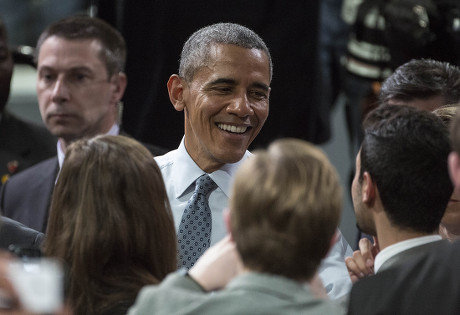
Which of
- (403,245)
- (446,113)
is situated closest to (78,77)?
(446,113)

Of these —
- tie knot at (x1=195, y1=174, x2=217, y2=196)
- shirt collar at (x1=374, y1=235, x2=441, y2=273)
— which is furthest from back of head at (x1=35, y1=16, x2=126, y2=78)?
shirt collar at (x1=374, y1=235, x2=441, y2=273)

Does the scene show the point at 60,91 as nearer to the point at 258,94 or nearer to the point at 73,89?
the point at 73,89

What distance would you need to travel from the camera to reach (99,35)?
3811mm

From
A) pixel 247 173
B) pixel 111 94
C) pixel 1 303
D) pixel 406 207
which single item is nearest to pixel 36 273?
pixel 1 303

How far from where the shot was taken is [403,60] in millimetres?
3818

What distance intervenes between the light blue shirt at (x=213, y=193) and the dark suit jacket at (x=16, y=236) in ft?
1.22

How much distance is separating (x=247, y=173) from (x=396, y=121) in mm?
657

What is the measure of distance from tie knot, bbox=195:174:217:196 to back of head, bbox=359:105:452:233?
0.56 m

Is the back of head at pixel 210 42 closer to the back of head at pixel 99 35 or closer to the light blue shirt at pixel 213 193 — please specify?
the light blue shirt at pixel 213 193

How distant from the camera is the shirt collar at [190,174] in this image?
2.64 m

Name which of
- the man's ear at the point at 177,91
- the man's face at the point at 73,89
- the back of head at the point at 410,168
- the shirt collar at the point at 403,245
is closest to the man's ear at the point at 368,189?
the back of head at the point at 410,168

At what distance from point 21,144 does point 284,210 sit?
265 cm

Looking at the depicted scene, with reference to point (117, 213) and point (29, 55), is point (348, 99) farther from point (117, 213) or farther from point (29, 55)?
point (117, 213)

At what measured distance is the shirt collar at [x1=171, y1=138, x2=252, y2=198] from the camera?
264 cm
